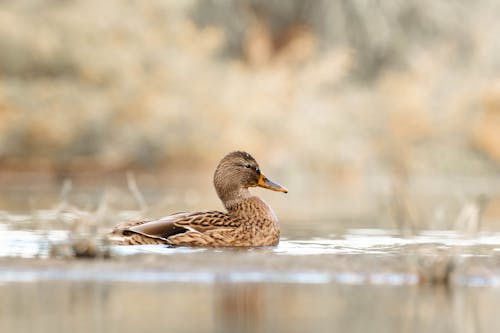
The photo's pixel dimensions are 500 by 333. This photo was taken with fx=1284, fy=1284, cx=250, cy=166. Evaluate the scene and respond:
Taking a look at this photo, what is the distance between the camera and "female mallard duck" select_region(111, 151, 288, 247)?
9430mm

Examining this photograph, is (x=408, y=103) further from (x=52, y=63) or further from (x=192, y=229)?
(x=192, y=229)

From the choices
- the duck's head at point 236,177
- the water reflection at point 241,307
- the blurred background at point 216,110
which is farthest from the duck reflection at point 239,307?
the blurred background at point 216,110

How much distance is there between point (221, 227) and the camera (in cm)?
957

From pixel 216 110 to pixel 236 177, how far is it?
14.5 m

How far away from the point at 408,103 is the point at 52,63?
7921 mm

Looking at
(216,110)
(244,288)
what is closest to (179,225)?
(244,288)

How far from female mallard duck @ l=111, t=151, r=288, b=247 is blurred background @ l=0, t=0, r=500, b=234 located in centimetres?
695

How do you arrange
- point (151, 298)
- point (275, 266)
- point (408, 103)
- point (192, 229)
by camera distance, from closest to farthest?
point (151, 298) < point (275, 266) < point (192, 229) < point (408, 103)

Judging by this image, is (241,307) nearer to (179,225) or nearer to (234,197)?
(179,225)

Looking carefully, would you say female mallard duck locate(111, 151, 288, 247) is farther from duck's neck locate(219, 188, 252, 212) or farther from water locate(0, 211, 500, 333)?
water locate(0, 211, 500, 333)

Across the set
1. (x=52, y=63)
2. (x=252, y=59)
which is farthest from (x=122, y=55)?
(x=252, y=59)

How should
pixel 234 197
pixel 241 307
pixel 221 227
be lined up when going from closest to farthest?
pixel 241 307
pixel 221 227
pixel 234 197

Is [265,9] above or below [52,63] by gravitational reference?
above

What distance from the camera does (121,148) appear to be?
23281mm
